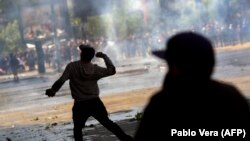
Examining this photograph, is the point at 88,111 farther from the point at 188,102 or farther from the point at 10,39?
the point at 10,39

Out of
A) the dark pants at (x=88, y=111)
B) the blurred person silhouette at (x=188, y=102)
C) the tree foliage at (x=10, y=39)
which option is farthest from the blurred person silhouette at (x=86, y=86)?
the tree foliage at (x=10, y=39)

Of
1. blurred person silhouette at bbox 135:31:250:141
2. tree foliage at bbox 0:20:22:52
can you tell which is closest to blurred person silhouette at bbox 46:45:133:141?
blurred person silhouette at bbox 135:31:250:141

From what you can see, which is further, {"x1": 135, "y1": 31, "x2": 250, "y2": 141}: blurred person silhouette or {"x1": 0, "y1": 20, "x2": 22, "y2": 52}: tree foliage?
{"x1": 0, "y1": 20, "x2": 22, "y2": 52}: tree foliage

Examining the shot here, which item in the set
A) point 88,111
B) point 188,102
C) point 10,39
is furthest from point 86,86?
point 10,39

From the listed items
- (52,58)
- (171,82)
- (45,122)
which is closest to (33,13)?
(52,58)

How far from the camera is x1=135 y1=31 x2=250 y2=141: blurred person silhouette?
289 cm

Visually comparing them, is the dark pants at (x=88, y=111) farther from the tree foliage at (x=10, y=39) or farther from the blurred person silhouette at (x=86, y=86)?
the tree foliage at (x=10, y=39)

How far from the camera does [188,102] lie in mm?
2896

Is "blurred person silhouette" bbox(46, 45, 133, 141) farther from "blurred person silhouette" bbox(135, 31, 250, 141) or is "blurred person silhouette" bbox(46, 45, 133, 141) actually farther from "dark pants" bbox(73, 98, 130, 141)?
"blurred person silhouette" bbox(135, 31, 250, 141)

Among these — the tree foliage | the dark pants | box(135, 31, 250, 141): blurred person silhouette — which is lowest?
the tree foliage

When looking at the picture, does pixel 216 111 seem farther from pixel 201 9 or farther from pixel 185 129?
pixel 201 9

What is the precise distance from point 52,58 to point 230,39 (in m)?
11.7

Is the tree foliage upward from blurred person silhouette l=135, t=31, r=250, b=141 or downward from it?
downward

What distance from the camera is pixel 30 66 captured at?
4106 centimetres
